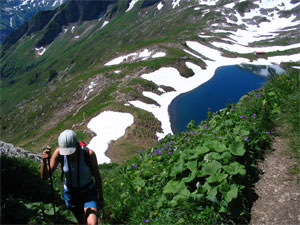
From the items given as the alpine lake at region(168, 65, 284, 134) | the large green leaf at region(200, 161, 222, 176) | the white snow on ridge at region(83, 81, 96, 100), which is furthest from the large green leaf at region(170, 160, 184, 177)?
the white snow on ridge at region(83, 81, 96, 100)

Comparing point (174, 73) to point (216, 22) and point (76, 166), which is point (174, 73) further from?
point (216, 22)

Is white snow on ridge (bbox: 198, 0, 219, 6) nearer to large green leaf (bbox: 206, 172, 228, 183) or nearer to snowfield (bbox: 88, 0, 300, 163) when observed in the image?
snowfield (bbox: 88, 0, 300, 163)

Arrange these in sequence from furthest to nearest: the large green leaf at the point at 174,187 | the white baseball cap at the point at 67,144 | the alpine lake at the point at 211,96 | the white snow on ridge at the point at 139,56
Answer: the white snow on ridge at the point at 139,56 → the alpine lake at the point at 211,96 → the large green leaf at the point at 174,187 → the white baseball cap at the point at 67,144

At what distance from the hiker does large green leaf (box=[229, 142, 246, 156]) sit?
2.71 metres

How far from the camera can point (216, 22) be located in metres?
111

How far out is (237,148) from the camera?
4.86 meters

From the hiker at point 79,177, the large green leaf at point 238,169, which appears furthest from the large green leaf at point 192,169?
the hiker at point 79,177

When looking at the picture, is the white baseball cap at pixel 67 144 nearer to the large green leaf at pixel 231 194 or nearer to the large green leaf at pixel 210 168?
the large green leaf at pixel 210 168

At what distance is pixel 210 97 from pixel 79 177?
30974 millimetres

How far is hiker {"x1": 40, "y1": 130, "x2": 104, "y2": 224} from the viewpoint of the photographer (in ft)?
15.1

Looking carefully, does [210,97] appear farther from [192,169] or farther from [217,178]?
[217,178]

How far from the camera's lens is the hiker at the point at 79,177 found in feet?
15.1

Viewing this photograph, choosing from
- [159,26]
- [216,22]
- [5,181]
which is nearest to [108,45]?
[159,26]

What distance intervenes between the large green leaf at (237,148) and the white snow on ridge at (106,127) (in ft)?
52.7
